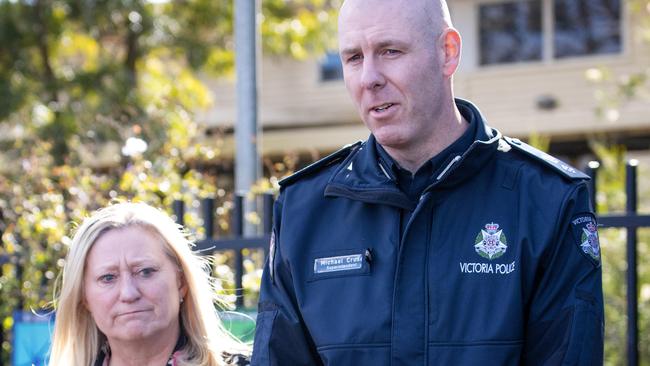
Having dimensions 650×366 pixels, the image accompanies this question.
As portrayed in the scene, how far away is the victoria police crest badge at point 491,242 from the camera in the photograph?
251 cm

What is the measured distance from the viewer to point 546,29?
15.1 m

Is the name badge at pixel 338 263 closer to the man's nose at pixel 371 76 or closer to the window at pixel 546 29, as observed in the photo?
the man's nose at pixel 371 76

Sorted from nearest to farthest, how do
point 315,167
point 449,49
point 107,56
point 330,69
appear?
point 449,49 → point 315,167 → point 107,56 → point 330,69

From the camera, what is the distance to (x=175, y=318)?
375 cm

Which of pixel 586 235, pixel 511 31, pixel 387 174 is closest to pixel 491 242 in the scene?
pixel 586 235

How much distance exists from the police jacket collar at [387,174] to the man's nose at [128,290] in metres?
1.15

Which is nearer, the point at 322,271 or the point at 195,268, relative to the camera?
the point at 322,271

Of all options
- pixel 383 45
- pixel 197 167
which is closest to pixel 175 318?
pixel 383 45

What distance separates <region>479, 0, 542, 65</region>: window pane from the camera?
50.1 ft

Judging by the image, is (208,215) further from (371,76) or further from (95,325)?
(371,76)

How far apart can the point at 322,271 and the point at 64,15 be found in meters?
10.7

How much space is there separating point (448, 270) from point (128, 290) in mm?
1467

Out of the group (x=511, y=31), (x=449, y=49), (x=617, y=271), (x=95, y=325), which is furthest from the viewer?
(x=511, y=31)

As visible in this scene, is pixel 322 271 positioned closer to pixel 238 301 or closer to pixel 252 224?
pixel 238 301
